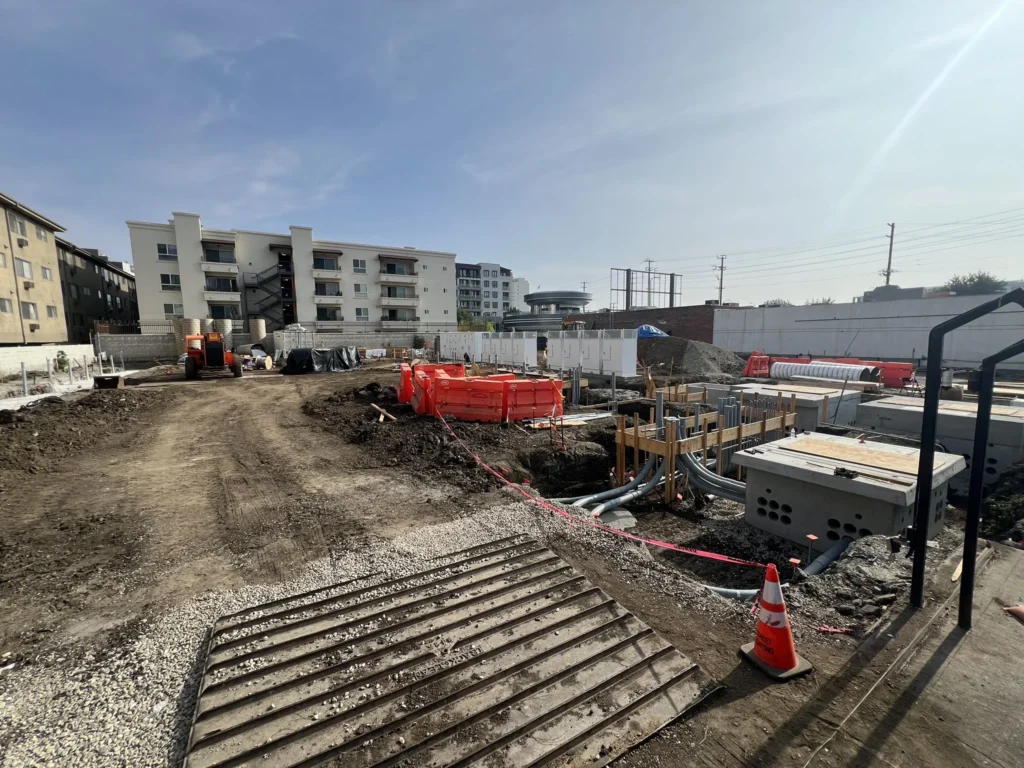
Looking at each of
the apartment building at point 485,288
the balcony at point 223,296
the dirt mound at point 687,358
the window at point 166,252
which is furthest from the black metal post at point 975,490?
the apartment building at point 485,288

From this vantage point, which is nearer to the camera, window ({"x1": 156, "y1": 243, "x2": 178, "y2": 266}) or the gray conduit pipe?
the gray conduit pipe

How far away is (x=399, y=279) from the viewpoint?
50094 millimetres

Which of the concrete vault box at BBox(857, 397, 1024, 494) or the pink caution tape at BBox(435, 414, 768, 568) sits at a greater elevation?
the concrete vault box at BBox(857, 397, 1024, 494)

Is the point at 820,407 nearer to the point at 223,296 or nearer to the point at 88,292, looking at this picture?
the point at 223,296

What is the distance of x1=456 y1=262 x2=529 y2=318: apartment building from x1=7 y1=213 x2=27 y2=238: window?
239ft

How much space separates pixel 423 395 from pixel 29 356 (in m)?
24.0

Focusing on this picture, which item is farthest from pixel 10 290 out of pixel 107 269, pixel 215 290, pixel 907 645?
pixel 907 645

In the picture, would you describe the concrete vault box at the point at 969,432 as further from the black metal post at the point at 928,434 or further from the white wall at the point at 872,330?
the white wall at the point at 872,330

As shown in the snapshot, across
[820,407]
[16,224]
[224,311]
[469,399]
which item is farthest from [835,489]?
[224,311]

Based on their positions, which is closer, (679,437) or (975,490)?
(975,490)

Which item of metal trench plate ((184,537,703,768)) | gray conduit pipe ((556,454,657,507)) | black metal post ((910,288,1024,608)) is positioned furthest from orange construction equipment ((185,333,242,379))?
black metal post ((910,288,1024,608))

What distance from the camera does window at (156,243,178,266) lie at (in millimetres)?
38875

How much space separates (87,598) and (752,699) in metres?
5.70

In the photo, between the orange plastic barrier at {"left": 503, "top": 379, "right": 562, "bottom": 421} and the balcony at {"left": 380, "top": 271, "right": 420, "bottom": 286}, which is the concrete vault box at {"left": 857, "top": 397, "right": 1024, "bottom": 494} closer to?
the orange plastic barrier at {"left": 503, "top": 379, "right": 562, "bottom": 421}
